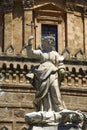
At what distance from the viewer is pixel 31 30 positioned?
3344 centimetres

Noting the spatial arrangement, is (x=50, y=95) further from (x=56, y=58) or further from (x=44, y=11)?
(x=44, y=11)

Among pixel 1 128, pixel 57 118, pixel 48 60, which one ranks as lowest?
pixel 1 128

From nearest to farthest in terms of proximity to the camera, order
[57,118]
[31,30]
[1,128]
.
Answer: [57,118]
[1,128]
[31,30]

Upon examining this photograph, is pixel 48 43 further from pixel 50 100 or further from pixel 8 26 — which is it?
pixel 8 26

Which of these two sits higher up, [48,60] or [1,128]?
[48,60]

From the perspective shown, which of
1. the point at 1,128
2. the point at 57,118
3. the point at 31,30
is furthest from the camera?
the point at 31,30

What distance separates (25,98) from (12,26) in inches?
244

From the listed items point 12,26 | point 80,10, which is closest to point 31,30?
point 12,26

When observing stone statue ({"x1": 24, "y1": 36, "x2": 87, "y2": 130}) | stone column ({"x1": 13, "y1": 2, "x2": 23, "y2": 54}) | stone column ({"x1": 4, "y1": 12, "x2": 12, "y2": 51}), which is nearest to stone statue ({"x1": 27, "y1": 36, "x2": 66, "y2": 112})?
stone statue ({"x1": 24, "y1": 36, "x2": 87, "y2": 130})

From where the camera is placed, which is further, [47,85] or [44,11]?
[44,11]

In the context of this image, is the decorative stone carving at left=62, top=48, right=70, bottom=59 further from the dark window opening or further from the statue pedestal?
the statue pedestal

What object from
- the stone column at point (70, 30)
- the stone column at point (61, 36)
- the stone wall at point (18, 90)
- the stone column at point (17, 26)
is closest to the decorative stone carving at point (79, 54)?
the stone wall at point (18, 90)

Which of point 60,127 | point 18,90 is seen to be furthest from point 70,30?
point 60,127

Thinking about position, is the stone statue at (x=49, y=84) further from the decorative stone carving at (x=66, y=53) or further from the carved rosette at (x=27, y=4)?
the carved rosette at (x=27, y=4)
